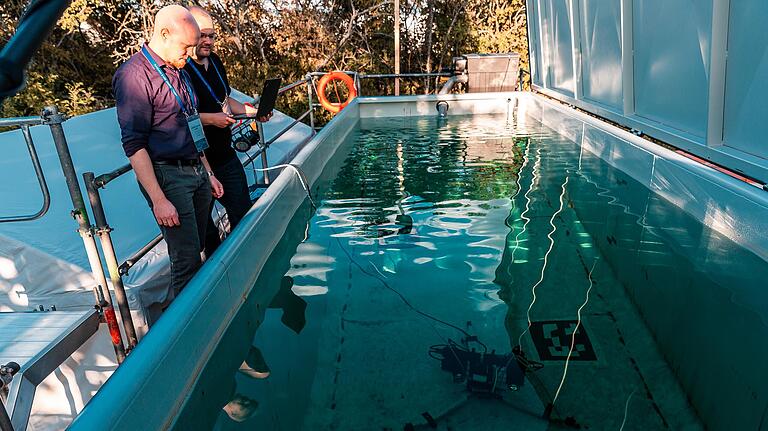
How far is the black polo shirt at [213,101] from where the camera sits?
265 centimetres

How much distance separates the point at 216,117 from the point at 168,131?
553 mm

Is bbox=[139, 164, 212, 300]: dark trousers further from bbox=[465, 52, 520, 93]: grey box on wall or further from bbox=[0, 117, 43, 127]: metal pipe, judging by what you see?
bbox=[465, 52, 520, 93]: grey box on wall

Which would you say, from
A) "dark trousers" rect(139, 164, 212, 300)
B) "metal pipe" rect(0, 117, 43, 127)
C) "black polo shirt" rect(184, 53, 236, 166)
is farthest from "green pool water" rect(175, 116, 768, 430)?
"metal pipe" rect(0, 117, 43, 127)

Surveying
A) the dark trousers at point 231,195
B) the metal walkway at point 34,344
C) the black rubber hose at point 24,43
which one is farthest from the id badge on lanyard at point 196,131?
the black rubber hose at point 24,43

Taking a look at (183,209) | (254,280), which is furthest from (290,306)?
(183,209)

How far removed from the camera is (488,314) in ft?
7.72

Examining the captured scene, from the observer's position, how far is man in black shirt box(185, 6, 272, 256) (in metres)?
2.61

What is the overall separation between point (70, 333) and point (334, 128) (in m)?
4.08

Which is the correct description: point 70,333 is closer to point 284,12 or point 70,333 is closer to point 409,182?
point 409,182

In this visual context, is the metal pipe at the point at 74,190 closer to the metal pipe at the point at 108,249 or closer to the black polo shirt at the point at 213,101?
the metal pipe at the point at 108,249

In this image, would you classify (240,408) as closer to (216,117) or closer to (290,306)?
(290,306)

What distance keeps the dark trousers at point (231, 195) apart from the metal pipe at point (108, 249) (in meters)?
0.82

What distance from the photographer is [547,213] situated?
11.9 feet

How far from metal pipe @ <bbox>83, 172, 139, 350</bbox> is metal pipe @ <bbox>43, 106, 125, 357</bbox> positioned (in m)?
0.03
